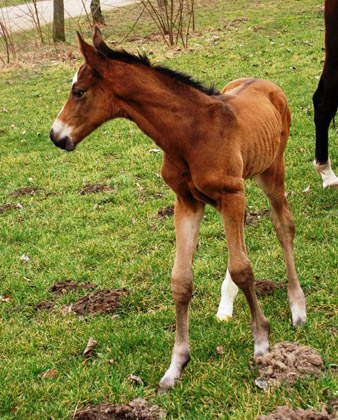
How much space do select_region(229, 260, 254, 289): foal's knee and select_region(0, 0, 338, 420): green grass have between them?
1.92 feet

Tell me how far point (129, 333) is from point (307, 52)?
10.6m

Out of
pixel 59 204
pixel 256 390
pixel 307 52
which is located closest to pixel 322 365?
pixel 256 390

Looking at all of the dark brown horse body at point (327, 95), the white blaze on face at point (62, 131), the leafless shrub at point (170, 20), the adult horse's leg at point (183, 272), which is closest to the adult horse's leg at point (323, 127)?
the dark brown horse body at point (327, 95)

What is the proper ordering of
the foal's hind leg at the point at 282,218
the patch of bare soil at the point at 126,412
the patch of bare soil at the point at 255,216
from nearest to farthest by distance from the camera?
the patch of bare soil at the point at 126,412, the foal's hind leg at the point at 282,218, the patch of bare soil at the point at 255,216

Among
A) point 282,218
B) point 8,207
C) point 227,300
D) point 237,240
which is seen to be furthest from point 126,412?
point 8,207

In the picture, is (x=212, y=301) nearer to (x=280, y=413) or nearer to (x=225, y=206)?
(x=225, y=206)

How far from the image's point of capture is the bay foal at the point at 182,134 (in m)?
3.36

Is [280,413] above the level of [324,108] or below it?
below

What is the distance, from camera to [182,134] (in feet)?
11.2

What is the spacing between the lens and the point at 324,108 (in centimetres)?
646

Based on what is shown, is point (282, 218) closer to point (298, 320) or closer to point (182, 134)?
point (298, 320)

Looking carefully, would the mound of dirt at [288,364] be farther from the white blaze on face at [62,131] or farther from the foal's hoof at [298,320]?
the white blaze on face at [62,131]

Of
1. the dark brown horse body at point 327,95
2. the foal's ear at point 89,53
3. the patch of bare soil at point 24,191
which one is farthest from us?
the patch of bare soil at point 24,191

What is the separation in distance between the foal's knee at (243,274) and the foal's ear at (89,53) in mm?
1569
